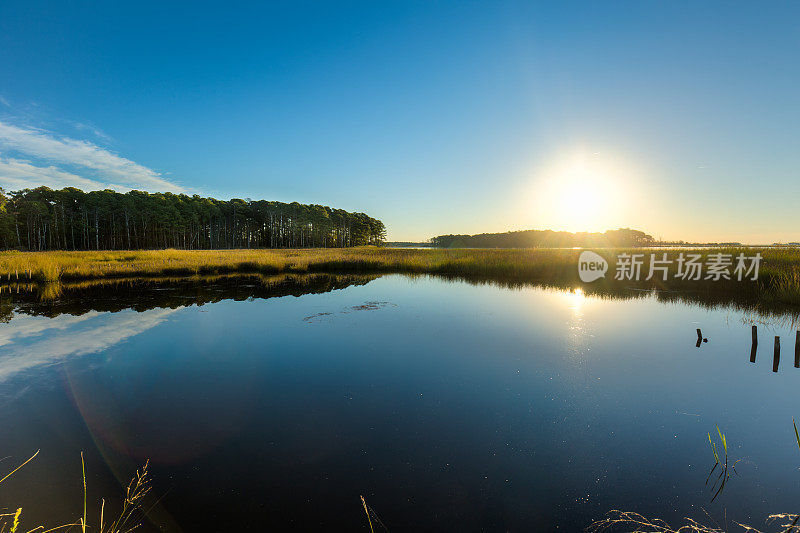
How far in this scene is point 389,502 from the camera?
9.54ft

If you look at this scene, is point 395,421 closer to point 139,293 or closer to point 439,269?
point 139,293

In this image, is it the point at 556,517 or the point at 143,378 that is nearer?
the point at 556,517

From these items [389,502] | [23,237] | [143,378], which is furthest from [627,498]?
[23,237]

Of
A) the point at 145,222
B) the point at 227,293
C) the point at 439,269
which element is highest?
the point at 145,222

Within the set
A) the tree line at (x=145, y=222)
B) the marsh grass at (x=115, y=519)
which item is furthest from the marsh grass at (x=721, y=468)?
the tree line at (x=145, y=222)

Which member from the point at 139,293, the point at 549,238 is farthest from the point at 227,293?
the point at 549,238

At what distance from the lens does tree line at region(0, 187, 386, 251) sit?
4928 cm

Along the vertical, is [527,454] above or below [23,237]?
below

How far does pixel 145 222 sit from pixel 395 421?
2853 inches

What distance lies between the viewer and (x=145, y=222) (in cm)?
5762

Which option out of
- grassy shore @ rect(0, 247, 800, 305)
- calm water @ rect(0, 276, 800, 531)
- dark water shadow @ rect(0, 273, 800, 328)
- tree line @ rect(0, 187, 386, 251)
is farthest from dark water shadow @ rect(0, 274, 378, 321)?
tree line @ rect(0, 187, 386, 251)

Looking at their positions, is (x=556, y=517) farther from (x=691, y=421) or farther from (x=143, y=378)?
(x=143, y=378)

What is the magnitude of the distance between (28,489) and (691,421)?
792cm

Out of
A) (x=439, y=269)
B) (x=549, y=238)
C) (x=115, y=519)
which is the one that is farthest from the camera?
(x=549, y=238)
